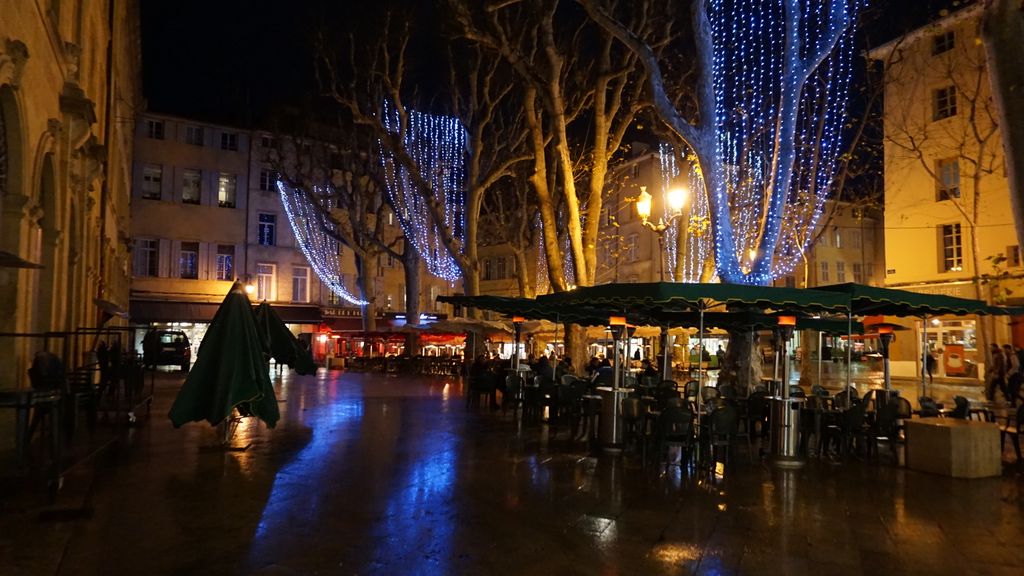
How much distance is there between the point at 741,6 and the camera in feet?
57.5

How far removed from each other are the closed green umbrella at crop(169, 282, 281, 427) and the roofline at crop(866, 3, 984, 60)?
18.9 m

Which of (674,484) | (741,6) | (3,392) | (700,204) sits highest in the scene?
(741,6)

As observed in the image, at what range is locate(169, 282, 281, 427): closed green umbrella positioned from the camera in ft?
32.4

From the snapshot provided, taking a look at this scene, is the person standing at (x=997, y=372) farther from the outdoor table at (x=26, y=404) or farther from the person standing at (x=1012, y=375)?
the outdoor table at (x=26, y=404)

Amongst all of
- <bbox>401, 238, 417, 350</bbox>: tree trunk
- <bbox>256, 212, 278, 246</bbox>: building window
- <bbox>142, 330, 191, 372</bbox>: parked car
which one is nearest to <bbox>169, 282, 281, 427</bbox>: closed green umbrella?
<bbox>401, 238, 417, 350</bbox>: tree trunk

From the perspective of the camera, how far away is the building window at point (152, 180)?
129 ft

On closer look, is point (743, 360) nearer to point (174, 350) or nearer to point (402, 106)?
point (402, 106)

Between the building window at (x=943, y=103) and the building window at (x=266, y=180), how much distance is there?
3207 cm

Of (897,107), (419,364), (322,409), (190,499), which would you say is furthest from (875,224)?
(190,499)

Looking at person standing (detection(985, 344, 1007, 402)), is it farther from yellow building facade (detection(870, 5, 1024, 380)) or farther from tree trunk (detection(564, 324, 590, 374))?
tree trunk (detection(564, 324, 590, 374))

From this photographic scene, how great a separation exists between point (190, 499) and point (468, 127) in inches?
753

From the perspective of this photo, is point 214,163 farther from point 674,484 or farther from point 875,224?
point 875,224

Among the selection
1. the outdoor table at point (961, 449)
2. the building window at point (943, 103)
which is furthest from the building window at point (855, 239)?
the outdoor table at point (961, 449)

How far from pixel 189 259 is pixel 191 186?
3914mm
